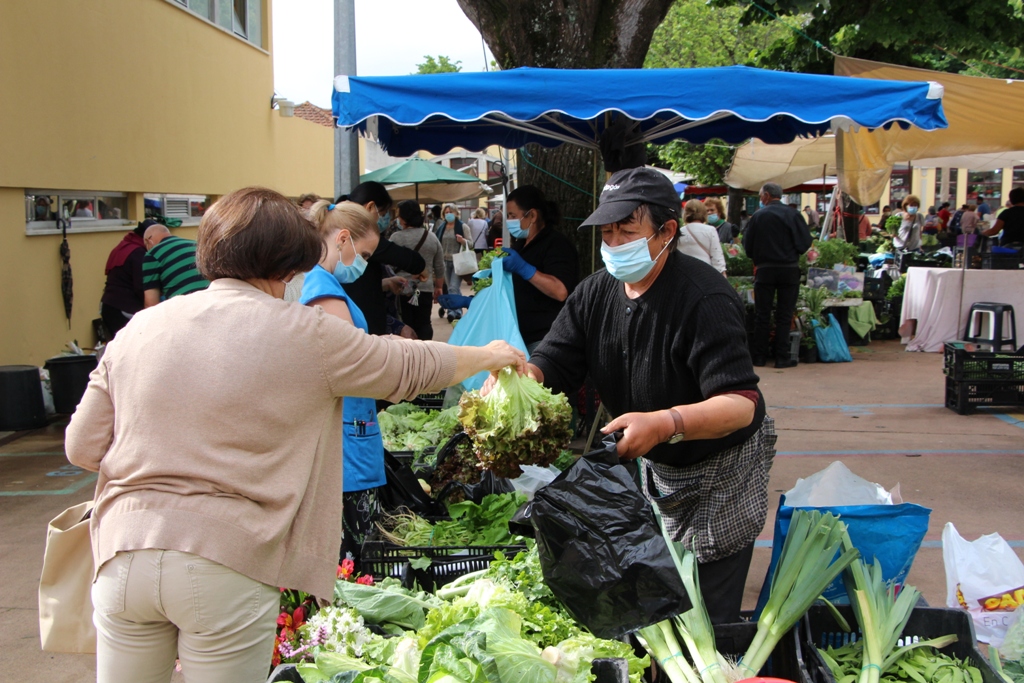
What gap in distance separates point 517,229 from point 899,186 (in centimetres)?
3718

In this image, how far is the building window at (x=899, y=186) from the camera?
37.3 metres

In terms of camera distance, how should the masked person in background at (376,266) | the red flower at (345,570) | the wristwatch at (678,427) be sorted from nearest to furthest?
the wristwatch at (678,427) → the red flower at (345,570) → the masked person in background at (376,266)

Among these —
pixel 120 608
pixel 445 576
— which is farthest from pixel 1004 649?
pixel 120 608

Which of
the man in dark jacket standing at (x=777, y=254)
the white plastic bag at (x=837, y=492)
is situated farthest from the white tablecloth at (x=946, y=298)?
the white plastic bag at (x=837, y=492)

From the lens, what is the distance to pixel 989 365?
8234mm

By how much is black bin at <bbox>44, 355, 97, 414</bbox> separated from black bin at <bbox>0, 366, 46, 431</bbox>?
7.2 inches

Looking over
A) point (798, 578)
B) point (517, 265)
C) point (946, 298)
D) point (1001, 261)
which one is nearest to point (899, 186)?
point (1001, 261)

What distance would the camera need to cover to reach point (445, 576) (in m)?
3.46

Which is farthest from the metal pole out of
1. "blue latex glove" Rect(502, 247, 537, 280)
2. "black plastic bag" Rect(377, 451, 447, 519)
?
"black plastic bag" Rect(377, 451, 447, 519)

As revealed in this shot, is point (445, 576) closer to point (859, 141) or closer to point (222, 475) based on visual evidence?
point (222, 475)

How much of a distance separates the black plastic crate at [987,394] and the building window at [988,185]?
1261 inches

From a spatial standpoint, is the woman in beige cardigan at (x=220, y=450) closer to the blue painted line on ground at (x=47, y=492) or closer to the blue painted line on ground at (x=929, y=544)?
the blue painted line on ground at (x=929, y=544)

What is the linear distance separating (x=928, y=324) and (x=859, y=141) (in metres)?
3.41

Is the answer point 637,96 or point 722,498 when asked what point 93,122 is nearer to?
point 637,96
